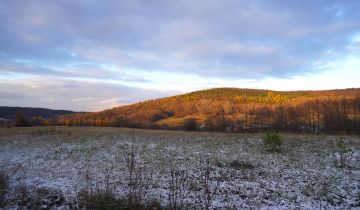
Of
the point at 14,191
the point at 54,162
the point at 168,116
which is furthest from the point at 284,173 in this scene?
the point at 168,116

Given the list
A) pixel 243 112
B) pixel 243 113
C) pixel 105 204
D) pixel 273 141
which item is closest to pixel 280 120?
pixel 243 113

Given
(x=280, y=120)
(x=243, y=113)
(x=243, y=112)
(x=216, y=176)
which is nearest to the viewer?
(x=216, y=176)

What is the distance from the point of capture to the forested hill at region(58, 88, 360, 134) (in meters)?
66.8

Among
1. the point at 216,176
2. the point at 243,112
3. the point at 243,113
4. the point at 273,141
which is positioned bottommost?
the point at 216,176

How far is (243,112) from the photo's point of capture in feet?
381

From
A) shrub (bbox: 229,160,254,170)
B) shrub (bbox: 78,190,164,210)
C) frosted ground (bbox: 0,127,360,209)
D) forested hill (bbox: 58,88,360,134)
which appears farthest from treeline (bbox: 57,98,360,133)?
shrub (bbox: 78,190,164,210)

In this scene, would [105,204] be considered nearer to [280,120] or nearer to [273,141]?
[273,141]

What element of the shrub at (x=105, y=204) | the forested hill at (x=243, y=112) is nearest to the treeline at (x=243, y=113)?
the forested hill at (x=243, y=112)

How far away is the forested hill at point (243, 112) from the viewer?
66812 millimetres

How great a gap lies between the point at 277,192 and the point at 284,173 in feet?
11.2

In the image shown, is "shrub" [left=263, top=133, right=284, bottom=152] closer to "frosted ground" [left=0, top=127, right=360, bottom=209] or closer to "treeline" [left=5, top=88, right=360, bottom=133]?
"frosted ground" [left=0, top=127, right=360, bottom=209]

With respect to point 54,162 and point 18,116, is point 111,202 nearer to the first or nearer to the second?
point 54,162

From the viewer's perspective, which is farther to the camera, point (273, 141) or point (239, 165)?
point (273, 141)

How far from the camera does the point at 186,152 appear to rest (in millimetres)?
20828
